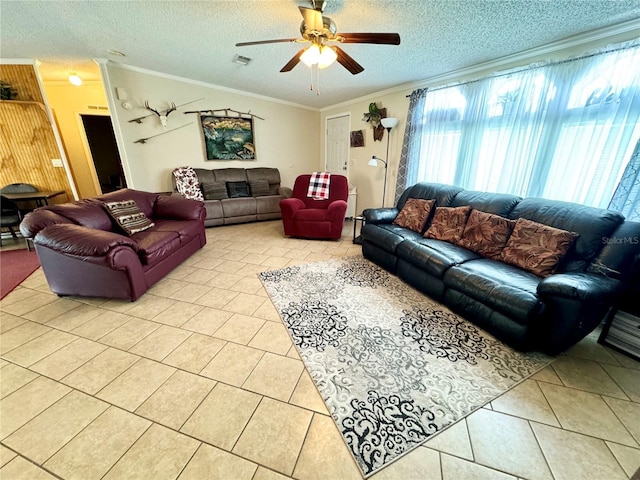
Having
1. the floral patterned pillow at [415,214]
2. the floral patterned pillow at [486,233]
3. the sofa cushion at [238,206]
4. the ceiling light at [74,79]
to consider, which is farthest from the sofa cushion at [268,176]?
the floral patterned pillow at [486,233]

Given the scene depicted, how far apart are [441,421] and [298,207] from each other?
3172 millimetres

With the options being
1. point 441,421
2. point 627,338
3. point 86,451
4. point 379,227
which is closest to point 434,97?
point 379,227

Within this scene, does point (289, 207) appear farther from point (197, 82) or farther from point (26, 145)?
point (26, 145)

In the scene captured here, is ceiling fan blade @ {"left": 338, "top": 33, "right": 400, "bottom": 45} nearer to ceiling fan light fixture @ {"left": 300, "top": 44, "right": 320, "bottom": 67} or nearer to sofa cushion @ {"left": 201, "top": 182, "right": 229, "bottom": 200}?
ceiling fan light fixture @ {"left": 300, "top": 44, "right": 320, "bottom": 67}

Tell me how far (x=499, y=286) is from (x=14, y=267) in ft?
16.4

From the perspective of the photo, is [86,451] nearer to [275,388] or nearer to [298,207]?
[275,388]

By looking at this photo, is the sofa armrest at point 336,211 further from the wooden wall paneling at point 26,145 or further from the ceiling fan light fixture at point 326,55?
the wooden wall paneling at point 26,145

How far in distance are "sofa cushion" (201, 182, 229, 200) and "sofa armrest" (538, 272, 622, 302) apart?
15.2 ft

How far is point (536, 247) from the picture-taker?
1947 millimetres

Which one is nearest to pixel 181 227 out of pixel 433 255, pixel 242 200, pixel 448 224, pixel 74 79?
pixel 242 200

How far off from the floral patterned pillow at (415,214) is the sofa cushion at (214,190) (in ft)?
10.7

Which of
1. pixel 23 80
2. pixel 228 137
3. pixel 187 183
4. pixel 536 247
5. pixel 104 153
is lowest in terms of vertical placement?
pixel 536 247

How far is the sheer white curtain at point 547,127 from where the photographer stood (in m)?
2.01

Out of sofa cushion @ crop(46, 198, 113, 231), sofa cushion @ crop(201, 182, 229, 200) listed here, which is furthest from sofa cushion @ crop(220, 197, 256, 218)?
sofa cushion @ crop(46, 198, 113, 231)
